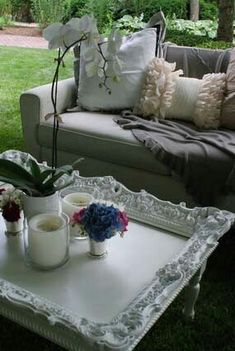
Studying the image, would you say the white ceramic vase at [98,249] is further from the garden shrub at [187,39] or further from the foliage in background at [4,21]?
the foliage in background at [4,21]

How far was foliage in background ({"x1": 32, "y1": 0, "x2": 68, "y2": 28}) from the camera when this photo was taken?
6141 millimetres

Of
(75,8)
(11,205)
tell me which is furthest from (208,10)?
(11,205)

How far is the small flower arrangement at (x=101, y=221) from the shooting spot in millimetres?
1265

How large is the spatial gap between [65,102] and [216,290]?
1.36 meters

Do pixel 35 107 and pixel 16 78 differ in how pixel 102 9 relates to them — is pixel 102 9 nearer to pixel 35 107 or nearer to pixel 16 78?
pixel 16 78

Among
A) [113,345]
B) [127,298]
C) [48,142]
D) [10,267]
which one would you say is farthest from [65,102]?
[113,345]

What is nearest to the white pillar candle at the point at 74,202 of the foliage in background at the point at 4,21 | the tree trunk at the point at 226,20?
the tree trunk at the point at 226,20

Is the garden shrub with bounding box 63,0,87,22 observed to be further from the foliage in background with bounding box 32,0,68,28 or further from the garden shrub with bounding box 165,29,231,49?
the garden shrub with bounding box 165,29,231,49

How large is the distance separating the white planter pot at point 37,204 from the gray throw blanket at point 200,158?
0.79 meters

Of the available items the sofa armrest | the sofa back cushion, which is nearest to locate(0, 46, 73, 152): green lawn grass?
the sofa armrest

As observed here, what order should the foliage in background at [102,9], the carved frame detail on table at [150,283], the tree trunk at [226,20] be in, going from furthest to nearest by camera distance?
the foliage in background at [102,9]
the tree trunk at [226,20]
the carved frame detail on table at [150,283]

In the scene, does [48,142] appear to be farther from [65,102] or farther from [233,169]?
[233,169]

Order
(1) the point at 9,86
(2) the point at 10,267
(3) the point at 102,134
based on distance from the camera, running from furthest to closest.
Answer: (1) the point at 9,86 → (3) the point at 102,134 → (2) the point at 10,267

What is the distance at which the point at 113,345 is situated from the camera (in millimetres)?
948
